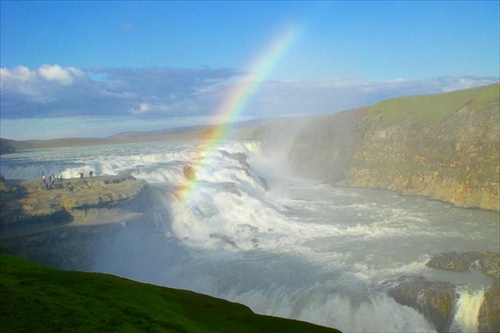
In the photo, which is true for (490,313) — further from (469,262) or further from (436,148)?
(436,148)

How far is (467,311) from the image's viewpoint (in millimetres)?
17172

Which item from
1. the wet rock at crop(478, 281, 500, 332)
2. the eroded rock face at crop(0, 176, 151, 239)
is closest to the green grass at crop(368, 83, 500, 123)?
the wet rock at crop(478, 281, 500, 332)

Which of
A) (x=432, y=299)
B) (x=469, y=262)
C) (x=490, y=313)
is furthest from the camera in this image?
(x=469, y=262)

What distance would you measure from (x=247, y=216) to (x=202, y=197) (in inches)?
156

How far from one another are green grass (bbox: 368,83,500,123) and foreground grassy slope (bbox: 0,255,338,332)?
1760 inches

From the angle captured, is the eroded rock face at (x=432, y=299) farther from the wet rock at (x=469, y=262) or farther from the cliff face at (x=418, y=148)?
the cliff face at (x=418, y=148)

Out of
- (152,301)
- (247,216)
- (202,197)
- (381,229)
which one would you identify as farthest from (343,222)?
(152,301)

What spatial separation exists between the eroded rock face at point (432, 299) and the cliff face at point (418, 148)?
2128 centimetres

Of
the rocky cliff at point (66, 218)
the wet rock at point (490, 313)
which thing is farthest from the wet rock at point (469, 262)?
the rocky cliff at point (66, 218)

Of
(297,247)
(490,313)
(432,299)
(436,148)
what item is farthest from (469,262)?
(436,148)

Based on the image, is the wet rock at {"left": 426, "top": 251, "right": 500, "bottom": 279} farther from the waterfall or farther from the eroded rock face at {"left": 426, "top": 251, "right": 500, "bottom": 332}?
the waterfall

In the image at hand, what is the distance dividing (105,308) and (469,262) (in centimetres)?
1814

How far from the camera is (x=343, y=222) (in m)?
32.3

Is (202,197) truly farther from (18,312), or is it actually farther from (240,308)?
(18,312)
